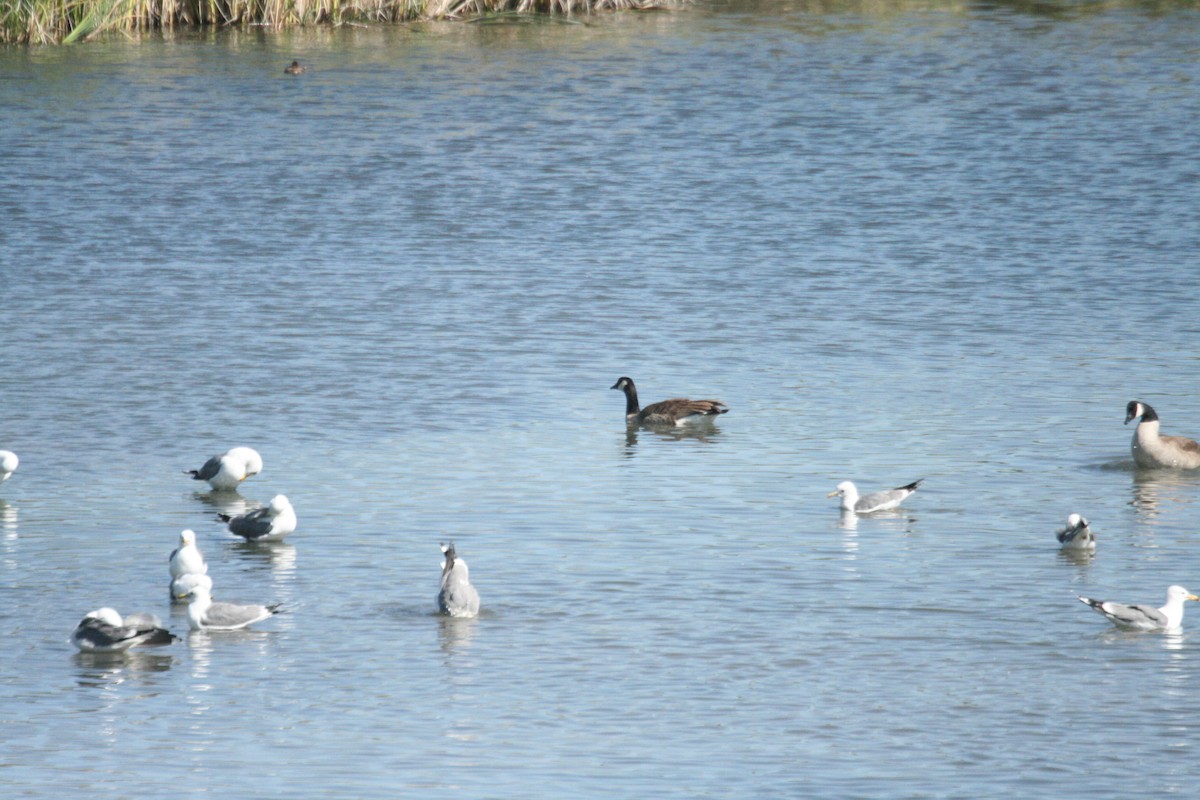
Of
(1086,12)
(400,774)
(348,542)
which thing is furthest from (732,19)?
(400,774)

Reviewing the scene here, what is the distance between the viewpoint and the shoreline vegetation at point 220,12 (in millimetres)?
35625

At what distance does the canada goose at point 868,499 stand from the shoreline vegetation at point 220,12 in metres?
24.7

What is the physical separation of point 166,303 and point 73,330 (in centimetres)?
169

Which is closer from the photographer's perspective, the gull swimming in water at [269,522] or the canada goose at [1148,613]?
the canada goose at [1148,613]

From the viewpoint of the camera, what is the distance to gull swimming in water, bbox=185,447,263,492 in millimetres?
14688

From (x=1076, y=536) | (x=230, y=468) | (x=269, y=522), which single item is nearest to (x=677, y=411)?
(x=230, y=468)

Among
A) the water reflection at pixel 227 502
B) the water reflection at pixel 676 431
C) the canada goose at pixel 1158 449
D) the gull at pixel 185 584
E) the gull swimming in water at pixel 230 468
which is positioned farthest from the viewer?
the water reflection at pixel 676 431

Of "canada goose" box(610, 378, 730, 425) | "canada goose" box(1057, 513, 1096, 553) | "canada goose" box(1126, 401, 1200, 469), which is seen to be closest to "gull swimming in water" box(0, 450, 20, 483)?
"canada goose" box(610, 378, 730, 425)

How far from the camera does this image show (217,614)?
11477 millimetres

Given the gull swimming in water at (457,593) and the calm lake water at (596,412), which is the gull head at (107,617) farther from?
the gull swimming in water at (457,593)

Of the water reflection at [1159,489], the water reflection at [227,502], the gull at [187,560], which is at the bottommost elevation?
the water reflection at [227,502]

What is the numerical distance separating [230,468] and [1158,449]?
7.30 m

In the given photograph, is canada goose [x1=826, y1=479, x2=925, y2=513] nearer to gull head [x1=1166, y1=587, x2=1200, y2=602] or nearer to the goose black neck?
gull head [x1=1166, y1=587, x2=1200, y2=602]

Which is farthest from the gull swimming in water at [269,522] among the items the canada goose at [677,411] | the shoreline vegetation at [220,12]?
the shoreline vegetation at [220,12]
